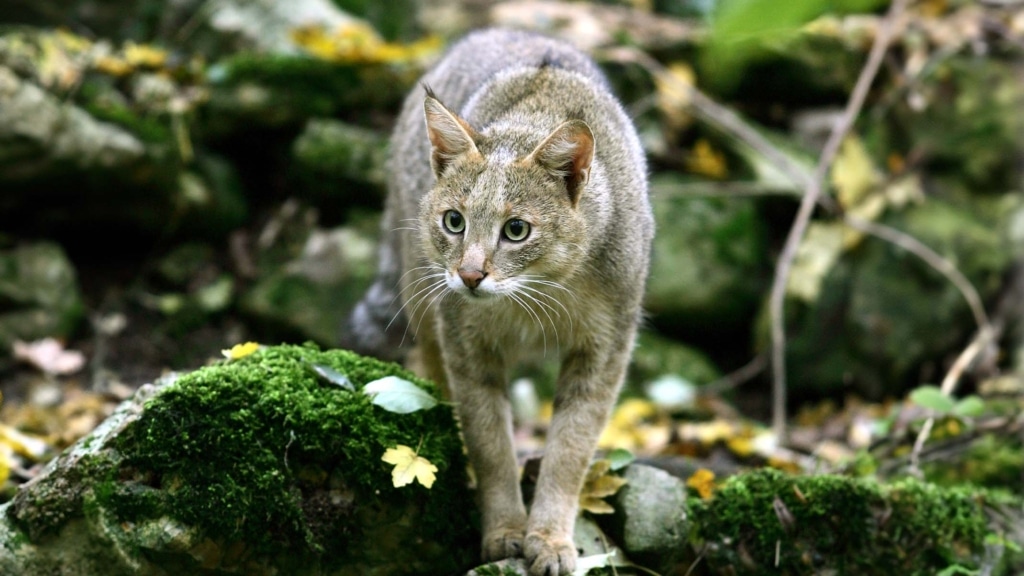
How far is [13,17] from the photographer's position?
9383mm

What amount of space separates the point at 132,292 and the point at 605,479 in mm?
5961

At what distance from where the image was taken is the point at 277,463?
3803 mm

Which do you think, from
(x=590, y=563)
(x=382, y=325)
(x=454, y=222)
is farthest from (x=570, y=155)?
(x=382, y=325)

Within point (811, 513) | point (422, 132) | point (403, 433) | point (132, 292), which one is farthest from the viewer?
point (132, 292)

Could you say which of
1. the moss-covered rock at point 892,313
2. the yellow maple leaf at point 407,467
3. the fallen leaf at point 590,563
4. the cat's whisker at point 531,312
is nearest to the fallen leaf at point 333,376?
the yellow maple leaf at point 407,467

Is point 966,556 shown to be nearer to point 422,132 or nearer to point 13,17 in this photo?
point 422,132

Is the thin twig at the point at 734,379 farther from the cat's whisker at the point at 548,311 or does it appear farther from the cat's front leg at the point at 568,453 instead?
the cat's whisker at the point at 548,311

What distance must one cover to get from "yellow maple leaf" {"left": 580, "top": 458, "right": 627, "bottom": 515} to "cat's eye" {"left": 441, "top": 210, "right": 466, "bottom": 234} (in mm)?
1348

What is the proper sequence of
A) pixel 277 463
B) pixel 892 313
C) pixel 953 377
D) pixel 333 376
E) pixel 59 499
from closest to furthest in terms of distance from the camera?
pixel 59 499, pixel 277 463, pixel 333 376, pixel 953 377, pixel 892 313

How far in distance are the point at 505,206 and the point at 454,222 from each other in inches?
12.1

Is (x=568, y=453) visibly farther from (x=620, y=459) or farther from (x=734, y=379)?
(x=734, y=379)

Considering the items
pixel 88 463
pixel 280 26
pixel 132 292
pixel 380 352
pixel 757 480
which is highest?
pixel 280 26

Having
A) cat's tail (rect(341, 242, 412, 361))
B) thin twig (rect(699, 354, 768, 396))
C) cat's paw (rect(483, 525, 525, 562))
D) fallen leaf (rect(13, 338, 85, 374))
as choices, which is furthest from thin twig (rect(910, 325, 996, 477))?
fallen leaf (rect(13, 338, 85, 374))

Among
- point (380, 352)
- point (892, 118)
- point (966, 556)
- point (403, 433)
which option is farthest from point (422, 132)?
point (892, 118)
